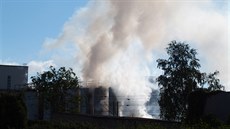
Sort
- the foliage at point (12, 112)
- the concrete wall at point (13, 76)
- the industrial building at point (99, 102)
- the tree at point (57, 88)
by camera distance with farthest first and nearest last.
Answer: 1. the concrete wall at point (13, 76)
2. the industrial building at point (99, 102)
3. the tree at point (57, 88)
4. the foliage at point (12, 112)

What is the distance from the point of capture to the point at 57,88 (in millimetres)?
48375

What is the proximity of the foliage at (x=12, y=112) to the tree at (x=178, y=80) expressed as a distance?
1900 centimetres

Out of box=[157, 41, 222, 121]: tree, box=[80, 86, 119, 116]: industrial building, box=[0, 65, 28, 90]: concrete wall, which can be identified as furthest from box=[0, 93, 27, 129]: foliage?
box=[0, 65, 28, 90]: concrete wall

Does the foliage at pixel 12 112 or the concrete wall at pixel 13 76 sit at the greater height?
the concrete wall at pixel 13 76

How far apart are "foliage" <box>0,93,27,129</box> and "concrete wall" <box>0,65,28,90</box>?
5017 cm

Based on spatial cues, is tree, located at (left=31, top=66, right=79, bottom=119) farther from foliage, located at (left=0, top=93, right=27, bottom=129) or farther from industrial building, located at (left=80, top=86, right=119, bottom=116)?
foliage, located at (left=0, top=93, right=27, bottom=129)

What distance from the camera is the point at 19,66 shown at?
250ft

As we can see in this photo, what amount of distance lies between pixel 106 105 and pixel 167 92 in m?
25.0

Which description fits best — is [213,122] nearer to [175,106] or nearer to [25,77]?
[175,106]

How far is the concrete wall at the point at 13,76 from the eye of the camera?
2923 inches

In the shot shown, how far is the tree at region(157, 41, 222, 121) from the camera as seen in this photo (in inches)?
1594

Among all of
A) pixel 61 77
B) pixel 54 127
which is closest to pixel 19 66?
pixel 61 77

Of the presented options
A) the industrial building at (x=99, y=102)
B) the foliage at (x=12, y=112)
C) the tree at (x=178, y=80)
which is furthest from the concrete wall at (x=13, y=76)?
the foliage at (x=12, y=112)

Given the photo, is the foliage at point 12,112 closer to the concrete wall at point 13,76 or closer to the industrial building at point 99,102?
the industrial building at point 99,102
